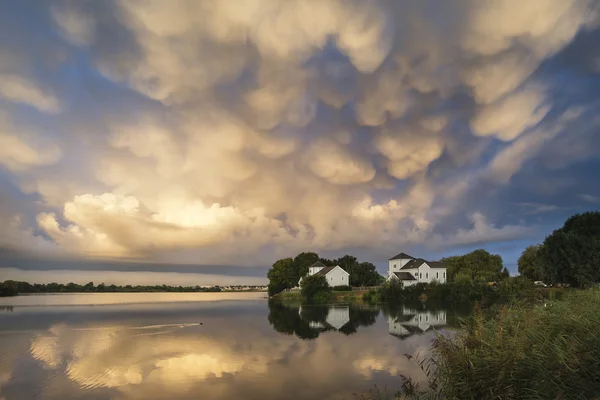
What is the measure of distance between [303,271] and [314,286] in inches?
1046

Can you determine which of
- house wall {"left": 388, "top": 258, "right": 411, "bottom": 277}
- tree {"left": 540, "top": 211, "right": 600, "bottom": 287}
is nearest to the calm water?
tree {"left": 540, "top": 211, "right": 600, "bottom": 287}

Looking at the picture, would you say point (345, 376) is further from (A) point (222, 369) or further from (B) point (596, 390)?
(B) point (596, 390)

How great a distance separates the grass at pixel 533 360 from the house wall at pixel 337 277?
82634 millimetres

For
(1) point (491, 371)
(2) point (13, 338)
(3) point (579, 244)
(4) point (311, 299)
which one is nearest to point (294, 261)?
(4) point (311, 299)

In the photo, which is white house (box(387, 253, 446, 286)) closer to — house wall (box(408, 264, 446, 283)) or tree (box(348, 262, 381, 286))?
house wall (box(408, 264, 446, 283))

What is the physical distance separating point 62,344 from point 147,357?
8.55 m

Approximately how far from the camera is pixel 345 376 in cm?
1711

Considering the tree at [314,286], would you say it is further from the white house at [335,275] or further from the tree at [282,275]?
the tree at [282,275]

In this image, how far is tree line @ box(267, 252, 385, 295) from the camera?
100 m

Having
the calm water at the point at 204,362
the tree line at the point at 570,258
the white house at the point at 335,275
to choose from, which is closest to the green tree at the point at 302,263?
the white house at the point at 335,275

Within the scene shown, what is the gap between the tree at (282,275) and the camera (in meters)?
106

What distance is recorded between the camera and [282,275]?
348 ft

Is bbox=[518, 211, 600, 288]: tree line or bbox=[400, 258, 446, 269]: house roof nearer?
bbox=[518, 211, 600, 288]: tree line

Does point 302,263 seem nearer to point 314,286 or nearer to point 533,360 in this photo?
point 314,286
